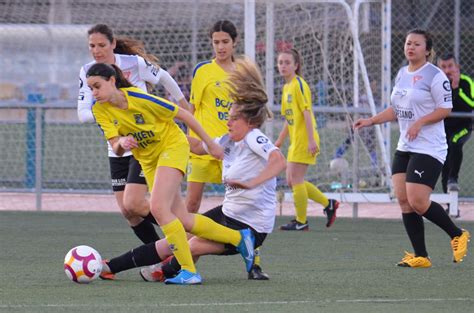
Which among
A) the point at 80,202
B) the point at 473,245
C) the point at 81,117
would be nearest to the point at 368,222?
the point at 473,245

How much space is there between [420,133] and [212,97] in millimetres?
1661

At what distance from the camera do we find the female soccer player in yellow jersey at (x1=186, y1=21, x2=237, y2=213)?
28.9 ft

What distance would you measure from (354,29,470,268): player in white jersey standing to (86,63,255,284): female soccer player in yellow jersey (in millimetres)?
1744

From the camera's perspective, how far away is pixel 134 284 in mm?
7207

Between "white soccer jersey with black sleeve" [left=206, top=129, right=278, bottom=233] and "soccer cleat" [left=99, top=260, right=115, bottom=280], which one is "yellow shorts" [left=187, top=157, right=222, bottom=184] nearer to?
"white soccer jersey with black sleeve" [left=206, top=129, right=278, bottom=233]

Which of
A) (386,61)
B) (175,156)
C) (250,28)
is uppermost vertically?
(250,28)

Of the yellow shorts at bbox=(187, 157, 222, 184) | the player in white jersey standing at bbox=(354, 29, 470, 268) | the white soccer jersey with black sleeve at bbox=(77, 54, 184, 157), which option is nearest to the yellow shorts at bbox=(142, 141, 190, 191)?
the white soccer jersey with black sleeve at bbox=(77, 54, 184, 157)

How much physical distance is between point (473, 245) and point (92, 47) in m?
4.05

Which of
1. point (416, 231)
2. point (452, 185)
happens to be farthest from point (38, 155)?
point (416, 231)

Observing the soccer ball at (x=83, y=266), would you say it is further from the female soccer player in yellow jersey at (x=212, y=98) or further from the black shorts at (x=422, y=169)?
the black shorts at (x=422, y=169)

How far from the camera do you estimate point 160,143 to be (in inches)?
284

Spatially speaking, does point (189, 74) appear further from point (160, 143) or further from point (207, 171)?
point (160, 143)

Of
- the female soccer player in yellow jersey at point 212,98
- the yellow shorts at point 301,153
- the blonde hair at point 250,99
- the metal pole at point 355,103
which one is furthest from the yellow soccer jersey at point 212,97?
the metal pole at point 355,103

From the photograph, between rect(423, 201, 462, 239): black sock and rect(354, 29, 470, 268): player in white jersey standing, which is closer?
rect(354, 29, 470, 268): player in white jersey standing
